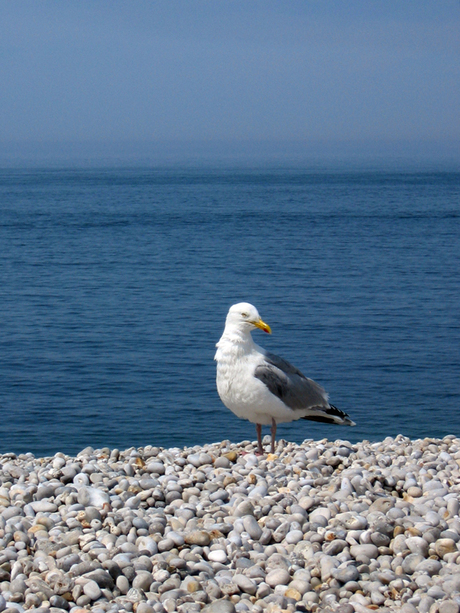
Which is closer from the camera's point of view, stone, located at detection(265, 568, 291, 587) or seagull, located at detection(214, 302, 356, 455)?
stone, located at detection(265, 568, 291, 587)

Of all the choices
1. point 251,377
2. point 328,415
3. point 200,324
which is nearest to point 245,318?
point 251,377

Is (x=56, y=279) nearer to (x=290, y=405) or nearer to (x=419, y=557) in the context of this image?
(x=290, y=405)

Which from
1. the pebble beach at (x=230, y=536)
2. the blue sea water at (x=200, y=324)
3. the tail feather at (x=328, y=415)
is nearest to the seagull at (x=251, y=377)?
the tail feather at (x=328, y=415)

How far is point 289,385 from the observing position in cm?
896

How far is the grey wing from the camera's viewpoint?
875 centimetres

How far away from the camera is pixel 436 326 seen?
22266 millimetres

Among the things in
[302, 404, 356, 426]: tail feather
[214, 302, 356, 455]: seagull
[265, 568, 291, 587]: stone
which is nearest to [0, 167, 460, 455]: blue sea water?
[302, 404, 356, 426]: tail feather

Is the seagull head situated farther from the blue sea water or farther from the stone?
the blue sea water

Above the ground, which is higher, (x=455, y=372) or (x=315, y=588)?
(x=315, y=588)

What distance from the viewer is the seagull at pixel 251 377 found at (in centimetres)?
870

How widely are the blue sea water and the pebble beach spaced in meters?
6.22

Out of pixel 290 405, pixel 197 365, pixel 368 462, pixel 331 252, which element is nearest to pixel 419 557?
pixel 368 462

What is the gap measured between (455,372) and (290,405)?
32.4 ft

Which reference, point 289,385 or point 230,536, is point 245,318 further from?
point 230,536
